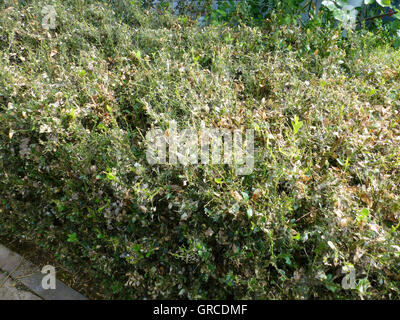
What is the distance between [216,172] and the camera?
226 centimetres

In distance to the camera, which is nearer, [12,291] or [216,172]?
[216,172]

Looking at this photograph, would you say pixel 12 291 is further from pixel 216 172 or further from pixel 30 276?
pixel 216 172

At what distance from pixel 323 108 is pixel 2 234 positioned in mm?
2868

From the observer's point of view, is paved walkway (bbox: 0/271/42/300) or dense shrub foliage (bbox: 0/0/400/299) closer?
dense shrub foliage (bbox: 0/0/400/299)

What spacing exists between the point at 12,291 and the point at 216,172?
1.88 m

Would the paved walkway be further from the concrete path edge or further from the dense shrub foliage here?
the dense shrub foliage

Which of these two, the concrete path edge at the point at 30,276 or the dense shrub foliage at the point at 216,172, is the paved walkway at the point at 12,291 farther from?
the dense shrub foliage at the point at 216,172

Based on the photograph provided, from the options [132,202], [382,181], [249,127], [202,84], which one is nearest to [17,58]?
[202,84]

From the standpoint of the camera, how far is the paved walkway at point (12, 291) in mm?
2719

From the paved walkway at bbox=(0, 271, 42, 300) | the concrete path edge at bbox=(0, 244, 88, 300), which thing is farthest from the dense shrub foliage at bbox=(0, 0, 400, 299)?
the paved walkway at bbox=(0, 271, 42, 300)

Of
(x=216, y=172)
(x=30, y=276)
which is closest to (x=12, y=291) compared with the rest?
(x=30, y=276)

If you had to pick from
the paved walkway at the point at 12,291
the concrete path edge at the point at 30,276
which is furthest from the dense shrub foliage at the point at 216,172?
the paved walkway at the point at 12,291

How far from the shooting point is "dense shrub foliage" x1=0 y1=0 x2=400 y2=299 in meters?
2.06

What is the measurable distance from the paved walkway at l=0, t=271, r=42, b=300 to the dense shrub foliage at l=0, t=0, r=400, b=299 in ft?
1.15
